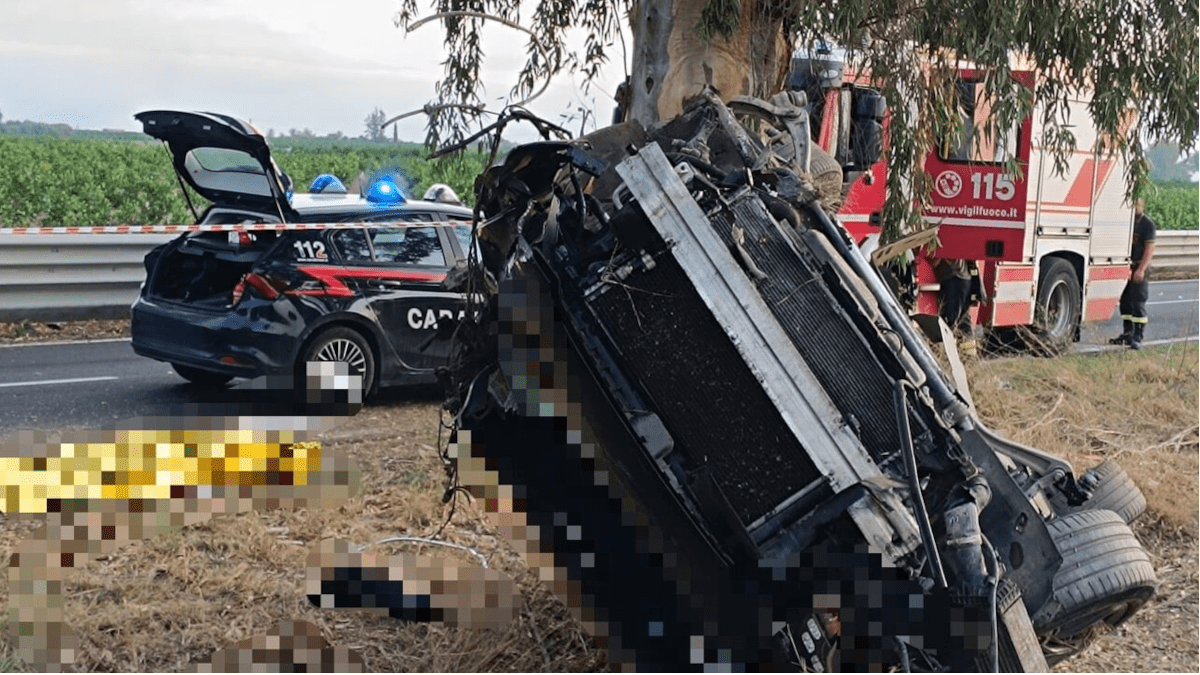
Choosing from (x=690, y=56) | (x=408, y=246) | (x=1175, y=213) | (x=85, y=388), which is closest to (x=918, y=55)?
(x=690, y=56)

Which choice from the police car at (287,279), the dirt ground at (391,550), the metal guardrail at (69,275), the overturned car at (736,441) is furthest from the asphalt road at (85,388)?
the overturned car at (736,441)

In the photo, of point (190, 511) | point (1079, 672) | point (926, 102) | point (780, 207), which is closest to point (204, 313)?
point (190, 511)

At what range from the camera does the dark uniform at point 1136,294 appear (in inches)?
564

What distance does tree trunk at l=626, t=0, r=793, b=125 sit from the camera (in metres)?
6.82

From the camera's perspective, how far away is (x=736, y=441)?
4082 millimetres

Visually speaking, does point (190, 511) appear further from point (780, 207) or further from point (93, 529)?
point (780, 207)

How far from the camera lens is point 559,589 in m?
4.46

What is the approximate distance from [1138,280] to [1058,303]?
4.18ft

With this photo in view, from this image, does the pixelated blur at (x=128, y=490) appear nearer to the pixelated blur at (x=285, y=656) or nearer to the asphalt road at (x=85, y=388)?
the pixelated blur at (x=285, y=656)

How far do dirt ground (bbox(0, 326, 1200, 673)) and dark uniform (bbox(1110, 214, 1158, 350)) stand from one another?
639cm

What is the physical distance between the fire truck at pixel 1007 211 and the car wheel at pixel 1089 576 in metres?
4.30

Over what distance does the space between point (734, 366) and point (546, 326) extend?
2.15 feet

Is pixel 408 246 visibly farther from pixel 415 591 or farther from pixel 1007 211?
pixel 1007 211

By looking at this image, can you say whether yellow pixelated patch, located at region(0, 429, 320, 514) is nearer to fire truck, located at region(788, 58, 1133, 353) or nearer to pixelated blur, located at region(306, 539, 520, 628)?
pixelated blur, located at region(306, 539, 520, 628)
